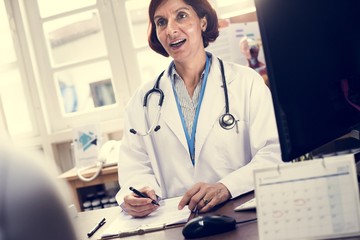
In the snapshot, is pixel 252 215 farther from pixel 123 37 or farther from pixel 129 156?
pixel 123 37

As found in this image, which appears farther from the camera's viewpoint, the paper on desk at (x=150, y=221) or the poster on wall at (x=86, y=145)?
the poster on wall at (x=86, y=145)

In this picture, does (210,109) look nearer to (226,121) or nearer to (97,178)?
(226,121)

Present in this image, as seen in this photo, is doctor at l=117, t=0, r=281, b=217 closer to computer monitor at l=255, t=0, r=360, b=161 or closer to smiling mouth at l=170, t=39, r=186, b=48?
smiling mouth at l=170, t=39, r=186, b=48

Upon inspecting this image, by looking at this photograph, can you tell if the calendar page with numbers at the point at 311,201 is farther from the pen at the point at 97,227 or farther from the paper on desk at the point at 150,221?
the pen at the point at 97,227

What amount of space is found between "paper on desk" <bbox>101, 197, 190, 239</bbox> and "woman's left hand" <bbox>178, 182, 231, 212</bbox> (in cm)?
3

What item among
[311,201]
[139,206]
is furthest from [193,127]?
[311,201]

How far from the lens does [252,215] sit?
3.30 ft

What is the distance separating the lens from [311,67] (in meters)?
0.84

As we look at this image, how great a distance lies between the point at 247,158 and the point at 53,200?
1.53 meters

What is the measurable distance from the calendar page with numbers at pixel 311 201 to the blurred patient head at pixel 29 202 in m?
0.53

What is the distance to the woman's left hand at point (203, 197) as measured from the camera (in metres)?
1.16

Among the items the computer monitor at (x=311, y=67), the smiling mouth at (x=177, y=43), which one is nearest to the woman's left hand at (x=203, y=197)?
the computer monitor at (x=311, y=67)

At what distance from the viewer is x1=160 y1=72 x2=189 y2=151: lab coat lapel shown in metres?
1.73

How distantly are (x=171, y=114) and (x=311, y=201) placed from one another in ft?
3.50
